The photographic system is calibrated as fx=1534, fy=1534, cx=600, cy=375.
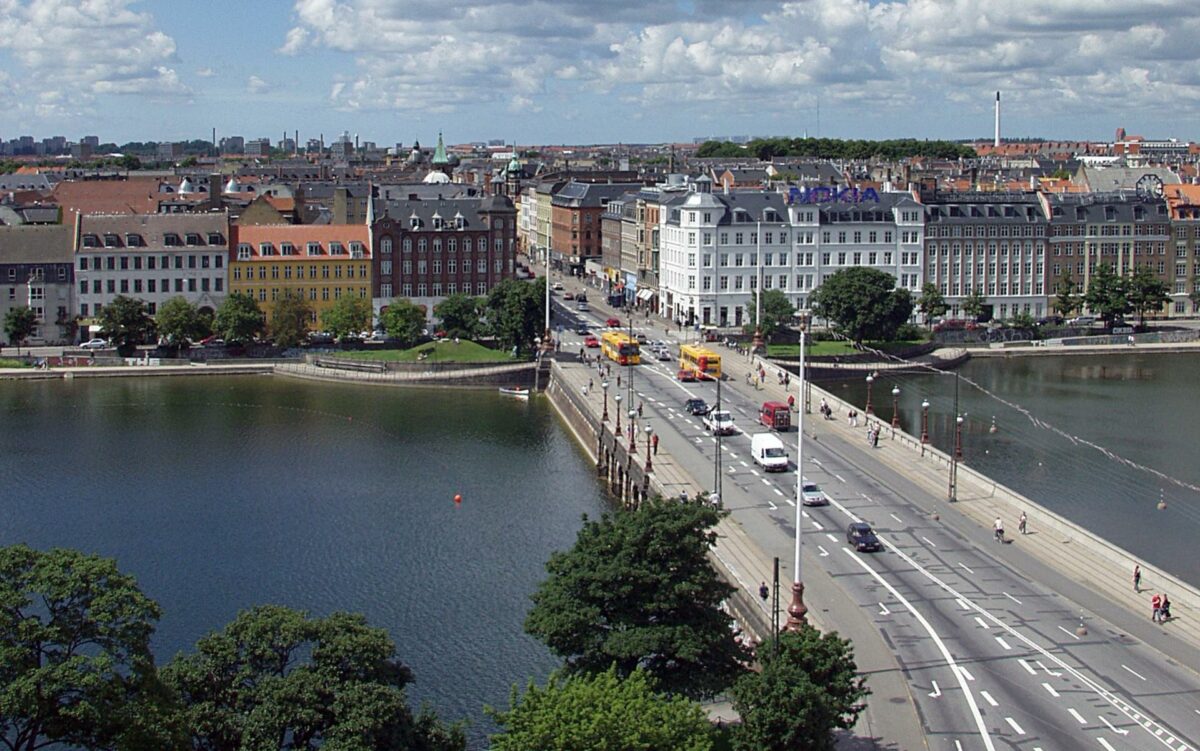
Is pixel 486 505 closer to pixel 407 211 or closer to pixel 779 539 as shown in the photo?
pixel 779 539

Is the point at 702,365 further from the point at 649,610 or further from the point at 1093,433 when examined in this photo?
the point at 649,610

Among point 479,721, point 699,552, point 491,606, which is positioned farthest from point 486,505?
point 699,552

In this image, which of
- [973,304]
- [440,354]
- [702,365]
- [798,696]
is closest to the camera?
[798,696]

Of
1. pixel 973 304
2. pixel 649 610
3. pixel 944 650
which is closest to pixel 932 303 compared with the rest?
pixel 973 304

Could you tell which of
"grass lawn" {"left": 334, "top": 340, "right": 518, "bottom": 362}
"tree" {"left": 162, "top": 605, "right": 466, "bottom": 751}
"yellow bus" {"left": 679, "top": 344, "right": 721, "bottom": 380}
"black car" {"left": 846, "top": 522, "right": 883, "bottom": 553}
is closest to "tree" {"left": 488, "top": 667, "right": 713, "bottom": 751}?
"tree" {"left": 162, "top": 605, "right": 466, "bottom": 751}

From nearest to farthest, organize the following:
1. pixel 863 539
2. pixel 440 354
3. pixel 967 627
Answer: pixel 967 627 < pixel 863 539 < pixel 440 354

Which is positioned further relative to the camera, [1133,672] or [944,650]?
[944,650]
